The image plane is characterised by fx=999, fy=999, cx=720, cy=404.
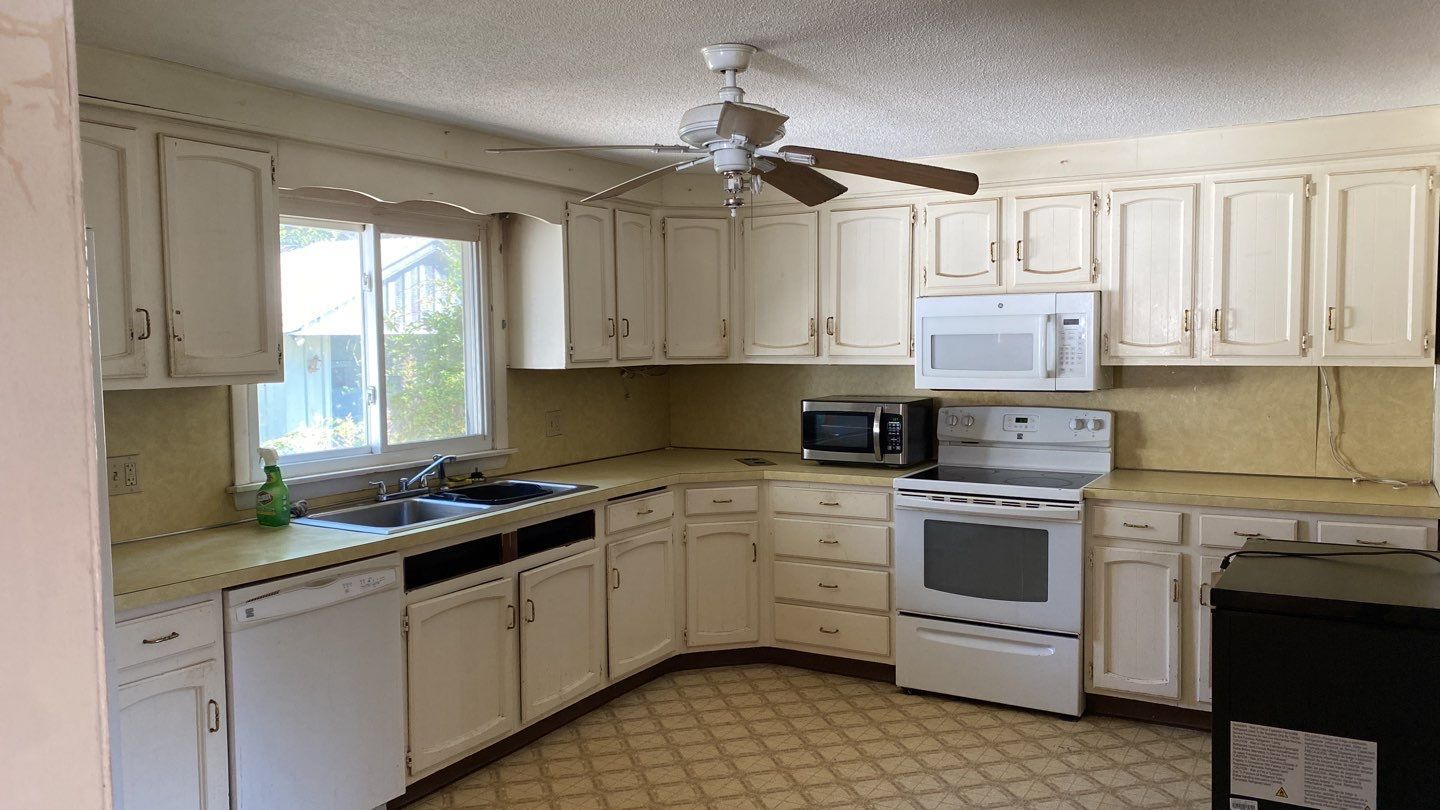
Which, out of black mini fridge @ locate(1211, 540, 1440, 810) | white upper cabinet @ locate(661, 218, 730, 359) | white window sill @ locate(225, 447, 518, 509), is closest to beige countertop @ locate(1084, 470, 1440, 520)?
white upper cabinet @ locate(661, 218, 730, 359)

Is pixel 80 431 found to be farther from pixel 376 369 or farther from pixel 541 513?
pixel 376 369

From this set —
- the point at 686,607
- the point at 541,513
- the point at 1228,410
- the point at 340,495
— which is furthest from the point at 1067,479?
the point at 340,495

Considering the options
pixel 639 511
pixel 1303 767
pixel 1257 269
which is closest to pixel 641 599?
pixel 639 511

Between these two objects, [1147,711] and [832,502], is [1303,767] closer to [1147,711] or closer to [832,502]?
[1147,711]

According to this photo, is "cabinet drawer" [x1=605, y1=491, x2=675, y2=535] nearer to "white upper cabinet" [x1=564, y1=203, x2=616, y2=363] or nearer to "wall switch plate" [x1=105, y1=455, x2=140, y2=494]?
"white upper cabinet" [x1=564, y1=203, x2=616, y2=363]

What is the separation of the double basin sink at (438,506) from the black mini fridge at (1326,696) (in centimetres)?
231

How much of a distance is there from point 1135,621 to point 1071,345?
107cm

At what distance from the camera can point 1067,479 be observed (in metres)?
4.04

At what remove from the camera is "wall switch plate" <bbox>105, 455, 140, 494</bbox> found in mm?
2865

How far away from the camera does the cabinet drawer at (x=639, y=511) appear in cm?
391

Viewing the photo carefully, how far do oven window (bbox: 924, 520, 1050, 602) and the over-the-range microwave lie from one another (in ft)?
1.96

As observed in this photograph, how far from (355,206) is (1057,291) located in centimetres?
271

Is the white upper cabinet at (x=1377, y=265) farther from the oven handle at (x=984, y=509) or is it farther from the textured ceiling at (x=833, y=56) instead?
the oven handle at (x=984, y=509)

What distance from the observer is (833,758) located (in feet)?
11.4
